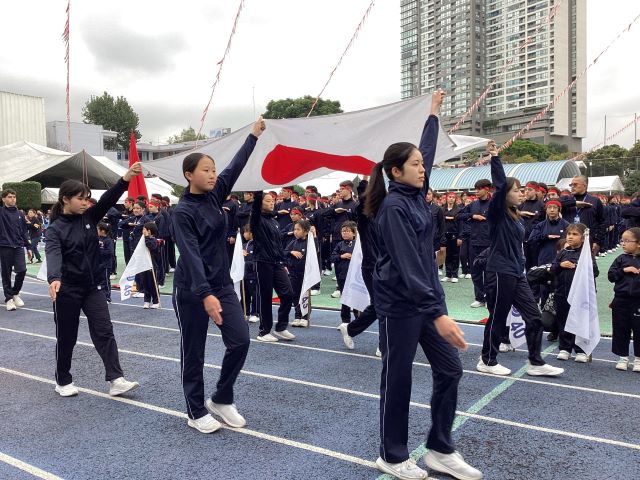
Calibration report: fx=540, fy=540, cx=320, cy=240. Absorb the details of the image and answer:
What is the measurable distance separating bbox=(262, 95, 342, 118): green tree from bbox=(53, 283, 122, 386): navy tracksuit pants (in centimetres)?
5073

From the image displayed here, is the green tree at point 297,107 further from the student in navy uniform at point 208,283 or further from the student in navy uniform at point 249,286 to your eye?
the student in navy uniform at point 208,283

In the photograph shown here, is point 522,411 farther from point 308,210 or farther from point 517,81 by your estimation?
point 517,81

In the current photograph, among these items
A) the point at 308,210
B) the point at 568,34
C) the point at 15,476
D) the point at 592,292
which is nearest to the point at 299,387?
the point at 15,476

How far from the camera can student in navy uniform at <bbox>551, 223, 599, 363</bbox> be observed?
5.65m

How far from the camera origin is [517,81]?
98.9 meters

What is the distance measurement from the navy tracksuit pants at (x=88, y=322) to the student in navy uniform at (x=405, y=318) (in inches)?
106

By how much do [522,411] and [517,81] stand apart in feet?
345

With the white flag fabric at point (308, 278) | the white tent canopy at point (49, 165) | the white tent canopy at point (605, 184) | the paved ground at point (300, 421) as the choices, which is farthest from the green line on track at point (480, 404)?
the white tent canopy at point (605, 184)

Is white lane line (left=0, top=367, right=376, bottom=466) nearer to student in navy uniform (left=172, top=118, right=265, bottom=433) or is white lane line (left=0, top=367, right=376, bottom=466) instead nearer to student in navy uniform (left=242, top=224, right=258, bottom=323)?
student in navy uniform (left=172, top=118, right=265, bottom=433)

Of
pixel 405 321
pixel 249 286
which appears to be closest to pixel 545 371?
pixel 405 321

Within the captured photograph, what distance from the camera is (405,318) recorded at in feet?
9.58

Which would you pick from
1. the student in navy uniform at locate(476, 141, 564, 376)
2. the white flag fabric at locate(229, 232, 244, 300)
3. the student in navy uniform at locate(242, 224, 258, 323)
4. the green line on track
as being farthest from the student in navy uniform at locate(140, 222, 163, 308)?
the green line on track

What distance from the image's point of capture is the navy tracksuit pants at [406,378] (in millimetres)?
2945

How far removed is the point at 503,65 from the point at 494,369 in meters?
76.7
